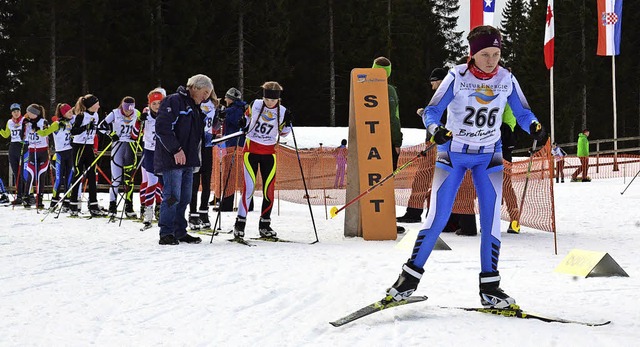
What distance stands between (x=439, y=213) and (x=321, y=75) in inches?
1531

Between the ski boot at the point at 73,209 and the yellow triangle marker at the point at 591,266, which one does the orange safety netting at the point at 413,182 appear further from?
the ski boot at the point at 73,209

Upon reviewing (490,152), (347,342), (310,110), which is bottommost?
(347,342)

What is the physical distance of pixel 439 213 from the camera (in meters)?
4.41

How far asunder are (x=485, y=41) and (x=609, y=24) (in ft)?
63.8

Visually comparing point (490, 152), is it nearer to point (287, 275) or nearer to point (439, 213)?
point (439, 213)

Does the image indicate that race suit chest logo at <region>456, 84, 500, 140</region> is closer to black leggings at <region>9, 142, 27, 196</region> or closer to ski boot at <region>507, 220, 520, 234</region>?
ski boot at <region>507, 220, 520, 234</region>

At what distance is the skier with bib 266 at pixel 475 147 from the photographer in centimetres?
435

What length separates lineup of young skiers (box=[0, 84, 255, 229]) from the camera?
30.9ft

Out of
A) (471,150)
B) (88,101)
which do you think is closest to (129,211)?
(88,101)

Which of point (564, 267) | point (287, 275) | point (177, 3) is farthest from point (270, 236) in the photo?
point (177, 3)

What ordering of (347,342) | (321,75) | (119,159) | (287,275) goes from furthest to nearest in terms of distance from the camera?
(321,75) < (119,159) < (287,275) < (347,342)

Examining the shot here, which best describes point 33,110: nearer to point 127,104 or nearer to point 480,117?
point 127,104

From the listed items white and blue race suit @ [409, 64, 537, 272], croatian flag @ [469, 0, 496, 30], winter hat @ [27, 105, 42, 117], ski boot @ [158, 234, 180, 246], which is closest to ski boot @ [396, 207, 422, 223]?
ski boot @ [158, 234, 180, 246]

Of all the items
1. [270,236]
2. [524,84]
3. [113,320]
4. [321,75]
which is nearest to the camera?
→ [113,320]
